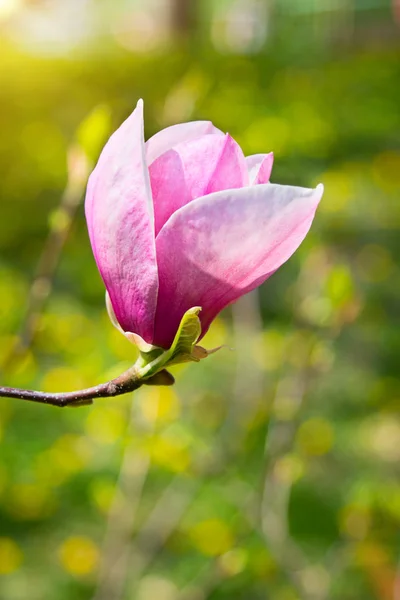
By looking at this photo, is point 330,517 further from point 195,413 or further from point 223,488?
point 195,413

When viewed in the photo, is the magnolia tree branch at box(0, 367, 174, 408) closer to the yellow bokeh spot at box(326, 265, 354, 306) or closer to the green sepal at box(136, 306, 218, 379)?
the green sepal at box(136, 306, 218, 379)

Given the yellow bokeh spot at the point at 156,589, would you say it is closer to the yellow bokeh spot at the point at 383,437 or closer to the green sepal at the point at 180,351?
the yellow bokeh spot at the point at 383,437

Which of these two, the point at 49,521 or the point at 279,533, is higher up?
the point at 279,533

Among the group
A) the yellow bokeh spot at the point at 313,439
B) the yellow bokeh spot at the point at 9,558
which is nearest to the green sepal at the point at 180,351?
the yellow bokeh spot at the point at 9,558

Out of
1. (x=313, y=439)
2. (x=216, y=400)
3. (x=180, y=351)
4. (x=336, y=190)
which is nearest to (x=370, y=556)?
(x=313, y=439)

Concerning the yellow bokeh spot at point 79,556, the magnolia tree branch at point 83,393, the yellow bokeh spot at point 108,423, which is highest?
the magnolia tree branch at point 83,393

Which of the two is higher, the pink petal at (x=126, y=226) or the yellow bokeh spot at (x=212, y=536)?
the pink petal at (x=126, y=226)

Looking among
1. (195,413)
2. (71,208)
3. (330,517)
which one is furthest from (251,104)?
(71,208)

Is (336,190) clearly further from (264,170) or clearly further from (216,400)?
(264,170)
